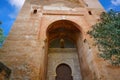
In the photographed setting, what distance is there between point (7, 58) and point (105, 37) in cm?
483

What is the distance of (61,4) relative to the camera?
Result: 1066cm

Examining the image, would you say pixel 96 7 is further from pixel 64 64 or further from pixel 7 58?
pixel 7 58

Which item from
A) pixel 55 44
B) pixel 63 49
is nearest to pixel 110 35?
pixel 63 49

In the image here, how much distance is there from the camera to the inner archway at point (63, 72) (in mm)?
9257

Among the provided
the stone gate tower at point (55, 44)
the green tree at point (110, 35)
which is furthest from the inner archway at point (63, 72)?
the green tree at point (110, 35)

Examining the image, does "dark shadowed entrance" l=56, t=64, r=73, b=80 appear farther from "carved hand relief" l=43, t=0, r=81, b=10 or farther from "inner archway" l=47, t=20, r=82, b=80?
"carved hand relief" l=43, t=0, r=81, b=10

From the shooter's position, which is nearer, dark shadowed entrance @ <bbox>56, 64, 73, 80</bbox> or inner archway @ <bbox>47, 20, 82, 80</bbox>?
dark shadowed entrance @ <bbox>56, 64, 73, 80</bbox>

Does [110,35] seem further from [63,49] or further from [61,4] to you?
[61,4]

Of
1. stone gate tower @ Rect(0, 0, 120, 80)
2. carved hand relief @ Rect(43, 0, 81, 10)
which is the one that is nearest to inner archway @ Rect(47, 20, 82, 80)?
stone gate tower @ Rect(0, 0, 120, 80)

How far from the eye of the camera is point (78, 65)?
389 inches

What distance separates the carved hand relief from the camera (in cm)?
1026

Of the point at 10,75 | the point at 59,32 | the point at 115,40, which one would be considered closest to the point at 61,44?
the point at 59,32

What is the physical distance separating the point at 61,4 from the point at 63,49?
11.7 feet

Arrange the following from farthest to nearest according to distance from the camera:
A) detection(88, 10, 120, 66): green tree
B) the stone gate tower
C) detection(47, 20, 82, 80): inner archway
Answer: detection(47, 20, 82, 80): inner archway → the stone gate tower → detection(88, 10, 120, 66): green tree
